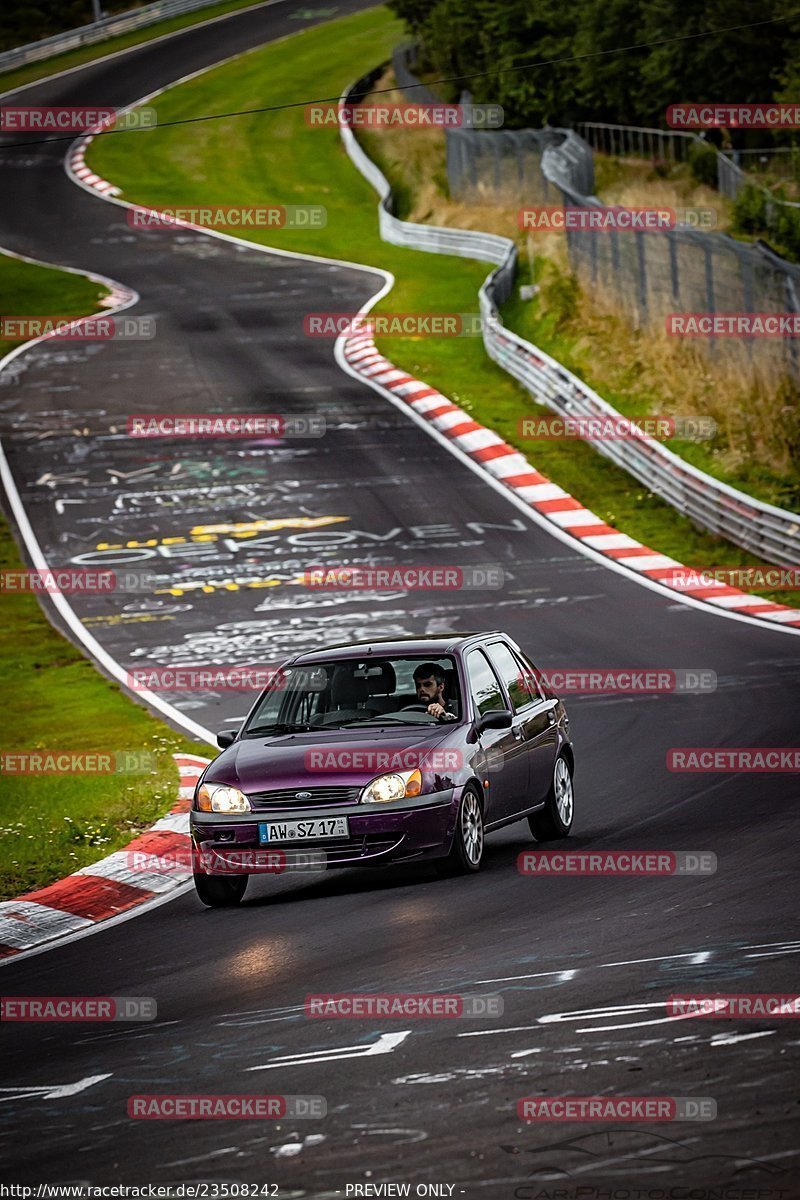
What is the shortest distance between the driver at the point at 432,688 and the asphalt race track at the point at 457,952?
1.10 metres

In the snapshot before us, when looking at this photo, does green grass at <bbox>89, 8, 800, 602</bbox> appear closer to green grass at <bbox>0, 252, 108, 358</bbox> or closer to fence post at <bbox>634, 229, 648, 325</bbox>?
fence post at <bbox>634, 229, 648, 325</bbox>

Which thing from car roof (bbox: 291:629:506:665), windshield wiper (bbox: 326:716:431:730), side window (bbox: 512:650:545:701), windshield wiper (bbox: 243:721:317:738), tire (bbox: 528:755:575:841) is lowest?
tire (bbox: 528:755:575:841)

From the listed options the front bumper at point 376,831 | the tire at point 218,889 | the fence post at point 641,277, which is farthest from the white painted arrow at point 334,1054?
the fence post at point 641,277

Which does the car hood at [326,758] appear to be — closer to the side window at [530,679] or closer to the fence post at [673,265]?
the side window at [530,679]

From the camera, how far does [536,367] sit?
33562 millimetres

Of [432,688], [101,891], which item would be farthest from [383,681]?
[101,891]

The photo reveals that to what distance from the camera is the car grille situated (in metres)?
11.3

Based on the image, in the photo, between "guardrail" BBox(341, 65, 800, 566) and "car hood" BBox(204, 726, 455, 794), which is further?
"guardrail" BBox(341, 65, 800, 566)

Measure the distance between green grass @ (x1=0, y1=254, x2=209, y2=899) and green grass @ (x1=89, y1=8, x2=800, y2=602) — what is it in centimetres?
821

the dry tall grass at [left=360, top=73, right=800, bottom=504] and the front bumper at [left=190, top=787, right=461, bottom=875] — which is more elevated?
the front bumper at [left=190, top=787, right=461, bottom=875]

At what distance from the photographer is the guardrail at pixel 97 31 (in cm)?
7894

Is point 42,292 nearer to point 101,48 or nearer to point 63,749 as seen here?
point 63,749

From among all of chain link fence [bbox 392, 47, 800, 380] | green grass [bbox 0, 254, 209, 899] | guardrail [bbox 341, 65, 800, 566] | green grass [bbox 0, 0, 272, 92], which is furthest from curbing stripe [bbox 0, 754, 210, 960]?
green grass [bbox 0, 0, 272, 92]

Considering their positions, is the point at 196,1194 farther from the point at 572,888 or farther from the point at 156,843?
the point at 156,843
